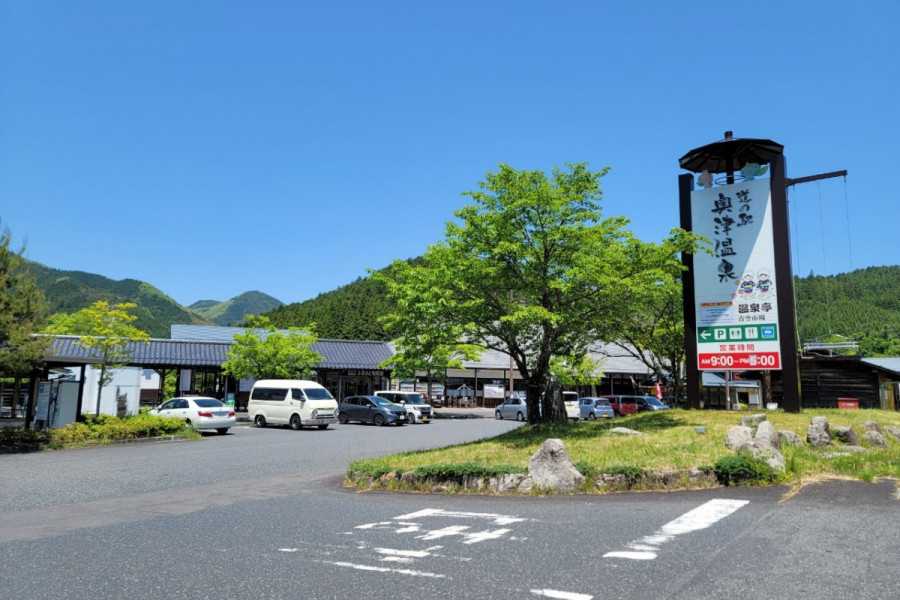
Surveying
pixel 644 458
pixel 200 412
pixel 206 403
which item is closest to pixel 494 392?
pixel 206 403

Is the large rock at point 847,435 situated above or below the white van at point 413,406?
above

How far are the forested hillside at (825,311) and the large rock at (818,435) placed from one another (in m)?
50.8

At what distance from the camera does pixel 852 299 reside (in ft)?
244

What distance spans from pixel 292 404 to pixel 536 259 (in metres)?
14.8

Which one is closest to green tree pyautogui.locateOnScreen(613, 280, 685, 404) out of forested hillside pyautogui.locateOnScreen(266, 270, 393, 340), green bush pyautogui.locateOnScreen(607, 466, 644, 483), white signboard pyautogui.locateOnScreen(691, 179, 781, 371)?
white signboard pyautogui.locateOnScreen(691, 179, 781, 371)

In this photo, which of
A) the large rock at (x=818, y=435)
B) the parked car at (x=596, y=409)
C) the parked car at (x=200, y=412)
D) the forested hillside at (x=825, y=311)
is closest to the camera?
the large rock at (x=818, y=435)

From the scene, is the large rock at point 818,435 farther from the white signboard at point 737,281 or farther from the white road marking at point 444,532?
the white road marking at point 444,532

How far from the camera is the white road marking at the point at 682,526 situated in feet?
17.6

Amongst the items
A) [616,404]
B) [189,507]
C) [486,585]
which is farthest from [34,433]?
[616,404]

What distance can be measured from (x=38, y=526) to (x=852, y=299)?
286 ft

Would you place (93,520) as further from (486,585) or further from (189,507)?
(486,585)

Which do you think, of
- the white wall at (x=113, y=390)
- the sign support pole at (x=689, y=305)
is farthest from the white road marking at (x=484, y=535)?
the white wall at (x=113, y=390)

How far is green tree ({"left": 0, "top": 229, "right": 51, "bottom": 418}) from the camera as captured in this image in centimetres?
1558

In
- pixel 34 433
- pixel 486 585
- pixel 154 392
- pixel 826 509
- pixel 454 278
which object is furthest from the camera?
pixel 154 392
